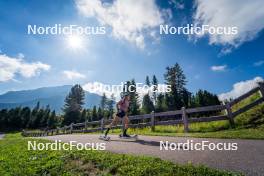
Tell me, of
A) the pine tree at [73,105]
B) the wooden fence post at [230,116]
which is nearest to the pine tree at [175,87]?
the pine tree at [73,105]

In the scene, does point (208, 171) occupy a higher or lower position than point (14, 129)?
higher

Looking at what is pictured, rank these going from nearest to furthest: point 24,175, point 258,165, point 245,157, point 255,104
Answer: point 258,165 → point 245,157 → point 24,175 → point 255,104

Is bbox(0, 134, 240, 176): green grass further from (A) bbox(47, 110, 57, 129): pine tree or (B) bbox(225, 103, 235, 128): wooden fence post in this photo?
(A) bbox(47, 110, 57, 129): pine tree

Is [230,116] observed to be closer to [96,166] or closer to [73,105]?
[96,166]

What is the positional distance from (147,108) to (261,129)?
240 ft

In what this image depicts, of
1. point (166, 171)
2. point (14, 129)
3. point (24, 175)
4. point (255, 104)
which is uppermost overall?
point (255, 104)

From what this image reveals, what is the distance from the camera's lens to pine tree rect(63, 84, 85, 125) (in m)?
75.2

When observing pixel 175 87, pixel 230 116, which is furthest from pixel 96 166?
pixel 175 87

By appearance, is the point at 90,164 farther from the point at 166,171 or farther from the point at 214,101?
the point at 214,101

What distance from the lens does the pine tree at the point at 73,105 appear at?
247 feet

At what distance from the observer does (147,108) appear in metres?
82.2

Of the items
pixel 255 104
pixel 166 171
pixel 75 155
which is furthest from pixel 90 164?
pixel 255 104

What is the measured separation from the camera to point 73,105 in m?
79.9

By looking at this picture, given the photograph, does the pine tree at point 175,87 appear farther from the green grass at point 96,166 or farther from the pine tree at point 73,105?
the green grass at point 96,166
